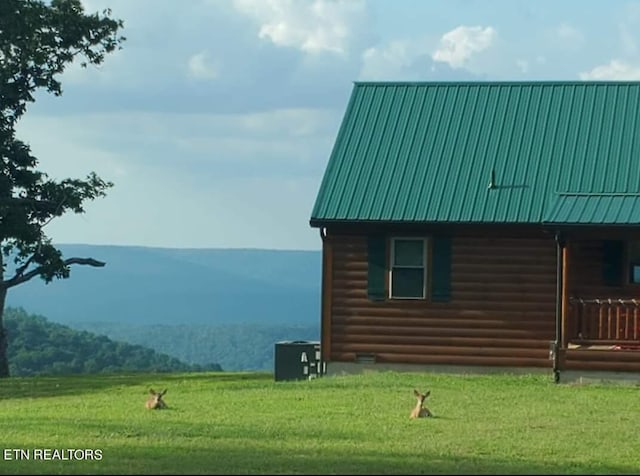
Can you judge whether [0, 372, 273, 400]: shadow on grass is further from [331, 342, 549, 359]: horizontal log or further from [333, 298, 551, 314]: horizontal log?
[333, 298, 551, 314]: horizontal log

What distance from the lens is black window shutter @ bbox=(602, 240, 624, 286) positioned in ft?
89.7

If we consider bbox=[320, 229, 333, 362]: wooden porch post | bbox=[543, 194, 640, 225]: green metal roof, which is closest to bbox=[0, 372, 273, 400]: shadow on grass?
bbox=[320, 229, 333, 362]: wooden porch post

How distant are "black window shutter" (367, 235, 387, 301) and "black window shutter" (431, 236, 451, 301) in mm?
887

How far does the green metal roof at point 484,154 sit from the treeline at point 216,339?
11201 cm

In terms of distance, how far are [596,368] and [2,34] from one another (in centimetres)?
1594

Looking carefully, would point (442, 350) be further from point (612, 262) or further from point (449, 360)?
point (612, 262)

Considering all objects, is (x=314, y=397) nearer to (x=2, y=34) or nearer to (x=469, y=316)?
(x=469, y=316)

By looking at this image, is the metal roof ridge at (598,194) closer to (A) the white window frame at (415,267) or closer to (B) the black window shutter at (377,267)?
(A) the white window frame at (415,267)

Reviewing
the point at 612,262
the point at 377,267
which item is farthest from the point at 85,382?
the point at 612,262

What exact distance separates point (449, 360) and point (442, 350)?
0.22 meters

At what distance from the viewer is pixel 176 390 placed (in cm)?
2659

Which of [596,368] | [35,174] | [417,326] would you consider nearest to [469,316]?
[417,326]

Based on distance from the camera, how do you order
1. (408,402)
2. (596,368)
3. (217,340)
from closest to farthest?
(408,402) < (596,368) < (217,340)

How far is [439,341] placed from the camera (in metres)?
27.9
